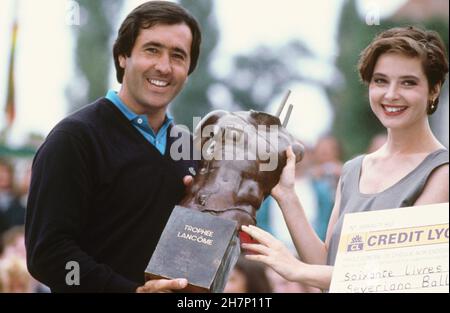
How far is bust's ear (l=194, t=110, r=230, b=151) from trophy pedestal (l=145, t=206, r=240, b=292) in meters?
0.22

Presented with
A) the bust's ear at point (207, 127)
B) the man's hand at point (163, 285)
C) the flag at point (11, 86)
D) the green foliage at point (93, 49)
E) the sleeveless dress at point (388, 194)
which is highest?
the green foliage at point (93, 49)

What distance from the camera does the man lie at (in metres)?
2.19

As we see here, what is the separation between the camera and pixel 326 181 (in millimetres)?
3080

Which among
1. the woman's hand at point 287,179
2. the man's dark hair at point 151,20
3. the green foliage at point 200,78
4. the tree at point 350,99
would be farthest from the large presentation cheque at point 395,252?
the tree at point 350,99

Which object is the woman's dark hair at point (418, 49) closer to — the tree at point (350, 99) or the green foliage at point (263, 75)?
the green foliage at point (263, 75)

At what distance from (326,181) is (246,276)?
0.43 meters

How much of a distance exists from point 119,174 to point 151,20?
41 centimetres

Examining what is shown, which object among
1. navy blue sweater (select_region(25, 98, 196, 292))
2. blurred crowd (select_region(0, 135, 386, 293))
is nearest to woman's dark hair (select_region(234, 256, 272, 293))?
blurred crowd (select_region(0, 135, 386, 293))

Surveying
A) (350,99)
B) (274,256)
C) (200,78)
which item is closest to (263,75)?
(200,78)

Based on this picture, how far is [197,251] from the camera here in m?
2.07

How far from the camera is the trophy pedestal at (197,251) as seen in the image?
2.04 m

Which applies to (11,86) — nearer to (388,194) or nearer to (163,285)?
(163,285)

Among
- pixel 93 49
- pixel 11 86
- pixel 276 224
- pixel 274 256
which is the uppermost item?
pixel 93 49
